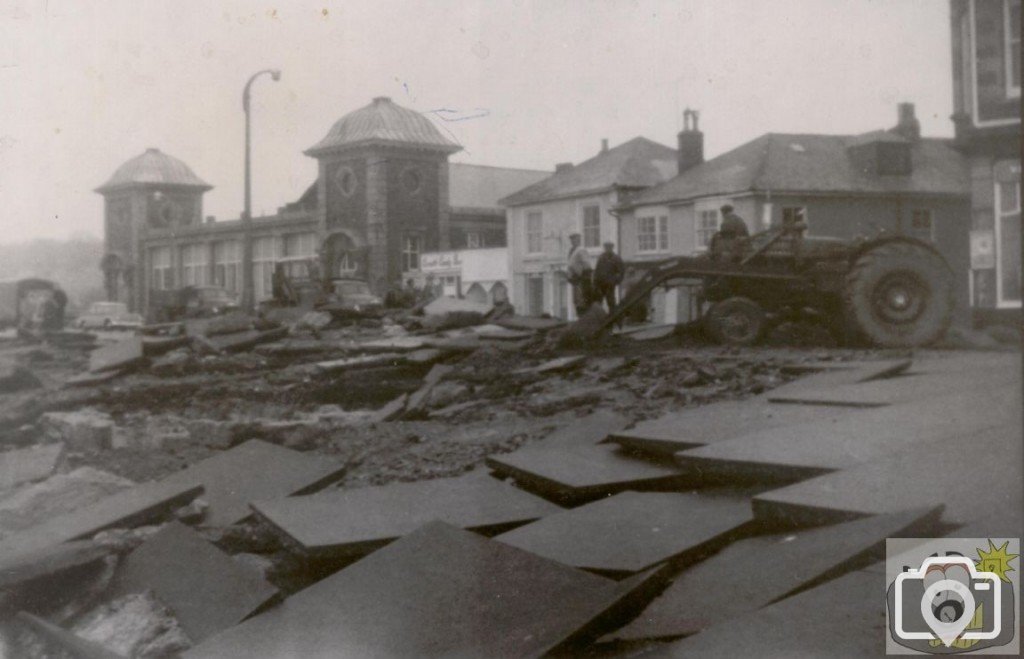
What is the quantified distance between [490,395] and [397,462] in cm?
264

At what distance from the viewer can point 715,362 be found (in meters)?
8.21

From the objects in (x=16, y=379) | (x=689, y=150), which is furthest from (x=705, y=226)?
(x=16, y=379)

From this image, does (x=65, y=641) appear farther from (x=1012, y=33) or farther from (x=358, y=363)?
(x=1012, y=33)

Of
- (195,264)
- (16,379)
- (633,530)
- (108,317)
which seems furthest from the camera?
(195,264)

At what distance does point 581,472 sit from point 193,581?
6.02 ft

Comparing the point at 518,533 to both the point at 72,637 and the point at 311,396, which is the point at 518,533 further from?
the point at 311,396

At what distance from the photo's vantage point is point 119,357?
1167 cm

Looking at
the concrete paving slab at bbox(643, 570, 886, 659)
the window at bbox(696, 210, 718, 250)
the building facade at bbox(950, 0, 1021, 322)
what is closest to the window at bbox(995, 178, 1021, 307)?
the building facade at bbox(950, 0, 1021, 322)

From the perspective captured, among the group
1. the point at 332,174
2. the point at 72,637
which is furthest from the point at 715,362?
the point at 72,637

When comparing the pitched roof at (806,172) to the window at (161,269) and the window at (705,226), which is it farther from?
the window at (161,269)

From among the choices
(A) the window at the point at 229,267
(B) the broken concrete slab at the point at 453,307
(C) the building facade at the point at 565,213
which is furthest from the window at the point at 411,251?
(A) the window at the point at 229,267

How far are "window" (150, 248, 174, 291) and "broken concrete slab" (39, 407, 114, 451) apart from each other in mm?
17944

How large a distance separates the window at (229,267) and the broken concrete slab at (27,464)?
19.0 meters

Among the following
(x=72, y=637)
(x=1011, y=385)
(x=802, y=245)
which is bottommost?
(x=72, y=637)
